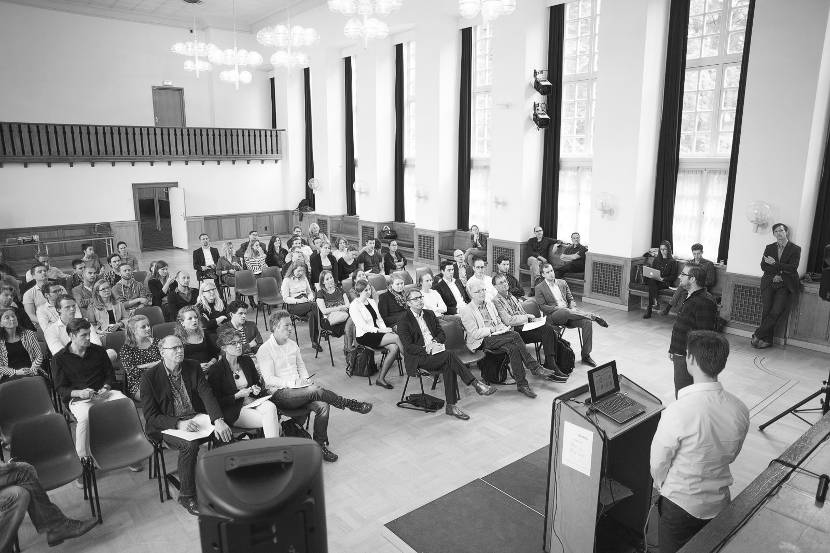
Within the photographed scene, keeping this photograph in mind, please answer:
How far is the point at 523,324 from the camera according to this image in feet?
21.4

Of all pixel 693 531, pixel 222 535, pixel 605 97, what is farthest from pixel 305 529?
pixel 605 97

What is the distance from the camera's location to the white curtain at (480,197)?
1266cm

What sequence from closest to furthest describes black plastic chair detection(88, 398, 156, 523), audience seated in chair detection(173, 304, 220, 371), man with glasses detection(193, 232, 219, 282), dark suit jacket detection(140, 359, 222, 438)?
black plastic chair detection(88, 398, 156, 523)
dark suit jacket detection(140, 359, 222, 438)
audience seated in chair detection(173, 304, 220, 371)
man with glasses detection(193, 232, 219, 282)

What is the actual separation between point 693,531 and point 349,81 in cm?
1501

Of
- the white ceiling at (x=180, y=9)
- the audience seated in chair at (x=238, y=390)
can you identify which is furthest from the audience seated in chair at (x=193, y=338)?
the white ceiling at (x=180, y=9)

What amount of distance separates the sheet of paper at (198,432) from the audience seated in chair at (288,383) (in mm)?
610

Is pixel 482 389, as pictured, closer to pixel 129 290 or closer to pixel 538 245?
pixel 129 290

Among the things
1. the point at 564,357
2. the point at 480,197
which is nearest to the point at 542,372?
the point at 564,357

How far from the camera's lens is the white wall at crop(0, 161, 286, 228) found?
46.1 ft

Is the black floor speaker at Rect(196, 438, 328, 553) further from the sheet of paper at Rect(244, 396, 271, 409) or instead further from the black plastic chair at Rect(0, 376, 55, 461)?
the black plastic chair at Rect(0, 376, 55, 461)

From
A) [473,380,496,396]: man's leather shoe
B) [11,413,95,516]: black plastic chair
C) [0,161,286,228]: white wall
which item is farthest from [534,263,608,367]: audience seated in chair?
[0,161,286,228]: white wall

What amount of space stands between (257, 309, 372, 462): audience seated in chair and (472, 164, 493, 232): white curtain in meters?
8.32

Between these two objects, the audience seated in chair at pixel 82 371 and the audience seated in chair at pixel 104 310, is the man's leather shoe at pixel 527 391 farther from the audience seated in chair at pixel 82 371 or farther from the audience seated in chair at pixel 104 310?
the audience seated in chair at pixel 104 310

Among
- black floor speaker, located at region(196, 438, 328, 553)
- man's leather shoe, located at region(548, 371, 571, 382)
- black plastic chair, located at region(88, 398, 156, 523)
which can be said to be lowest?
man's leather shoe, located at region(548, 371, 571, 382)
